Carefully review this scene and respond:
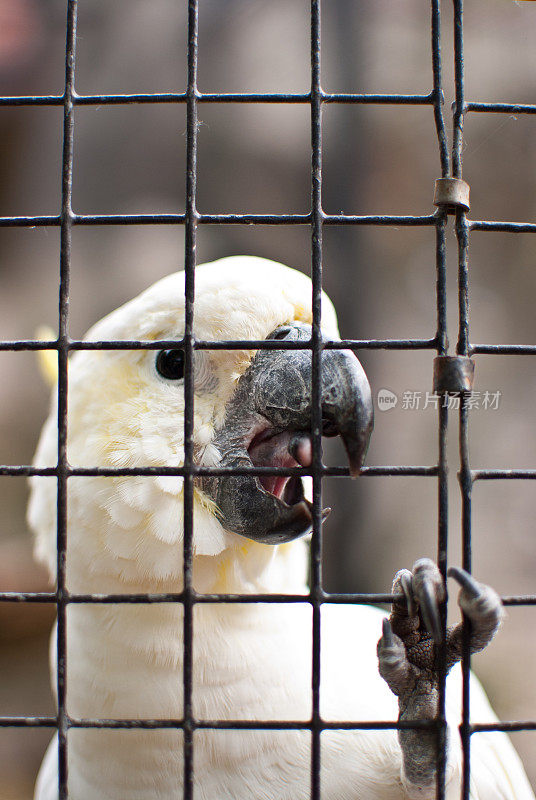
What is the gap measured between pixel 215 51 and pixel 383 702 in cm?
270

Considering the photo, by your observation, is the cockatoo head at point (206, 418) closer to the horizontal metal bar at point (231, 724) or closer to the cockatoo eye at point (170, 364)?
the cockatoo eye at point (170, 364)

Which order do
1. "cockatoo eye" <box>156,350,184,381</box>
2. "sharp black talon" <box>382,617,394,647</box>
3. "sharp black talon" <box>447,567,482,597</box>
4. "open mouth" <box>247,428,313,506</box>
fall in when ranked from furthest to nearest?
1. "cockatoo eye" <box>156,350,184,381</box>
2. "open mouth" <box>247,428,313,506</box>
3. "sharp black talon" <box>382,617,394,647</box>
4. "sharp black talon" <box>447,567,482,597</box>

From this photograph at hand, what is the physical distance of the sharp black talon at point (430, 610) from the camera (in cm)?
82

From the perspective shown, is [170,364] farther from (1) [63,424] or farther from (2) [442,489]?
(2) [442,489]

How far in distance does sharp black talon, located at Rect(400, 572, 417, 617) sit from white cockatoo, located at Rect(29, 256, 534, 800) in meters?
0.24

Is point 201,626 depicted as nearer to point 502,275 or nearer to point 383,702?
point 383,702

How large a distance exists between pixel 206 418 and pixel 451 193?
604mm

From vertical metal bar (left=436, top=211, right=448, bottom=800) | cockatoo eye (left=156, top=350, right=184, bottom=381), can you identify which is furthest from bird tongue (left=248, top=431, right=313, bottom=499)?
vertical metal bar (left=436, top=211, right=448, bottom=800)

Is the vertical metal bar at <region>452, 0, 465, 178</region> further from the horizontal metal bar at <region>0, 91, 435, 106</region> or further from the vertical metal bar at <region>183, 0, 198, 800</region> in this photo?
the vertical metal bar at <region>183, 0, 198, 800</region>

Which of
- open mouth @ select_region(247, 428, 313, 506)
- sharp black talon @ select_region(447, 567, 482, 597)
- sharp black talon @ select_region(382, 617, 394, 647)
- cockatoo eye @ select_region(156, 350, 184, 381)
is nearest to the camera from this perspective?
sharp black talon @ select_region(447, 567, 482, 597)

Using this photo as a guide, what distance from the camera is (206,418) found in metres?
1.17

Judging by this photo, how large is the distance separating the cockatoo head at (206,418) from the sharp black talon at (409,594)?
236 millimetres

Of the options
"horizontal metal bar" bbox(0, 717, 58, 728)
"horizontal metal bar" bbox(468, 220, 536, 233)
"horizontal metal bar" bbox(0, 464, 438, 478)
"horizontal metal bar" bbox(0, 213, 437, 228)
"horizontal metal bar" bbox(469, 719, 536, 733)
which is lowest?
"horizontal metal bar" bbox(0, 717, 58, 728)

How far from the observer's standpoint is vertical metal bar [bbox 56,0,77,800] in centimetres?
85
